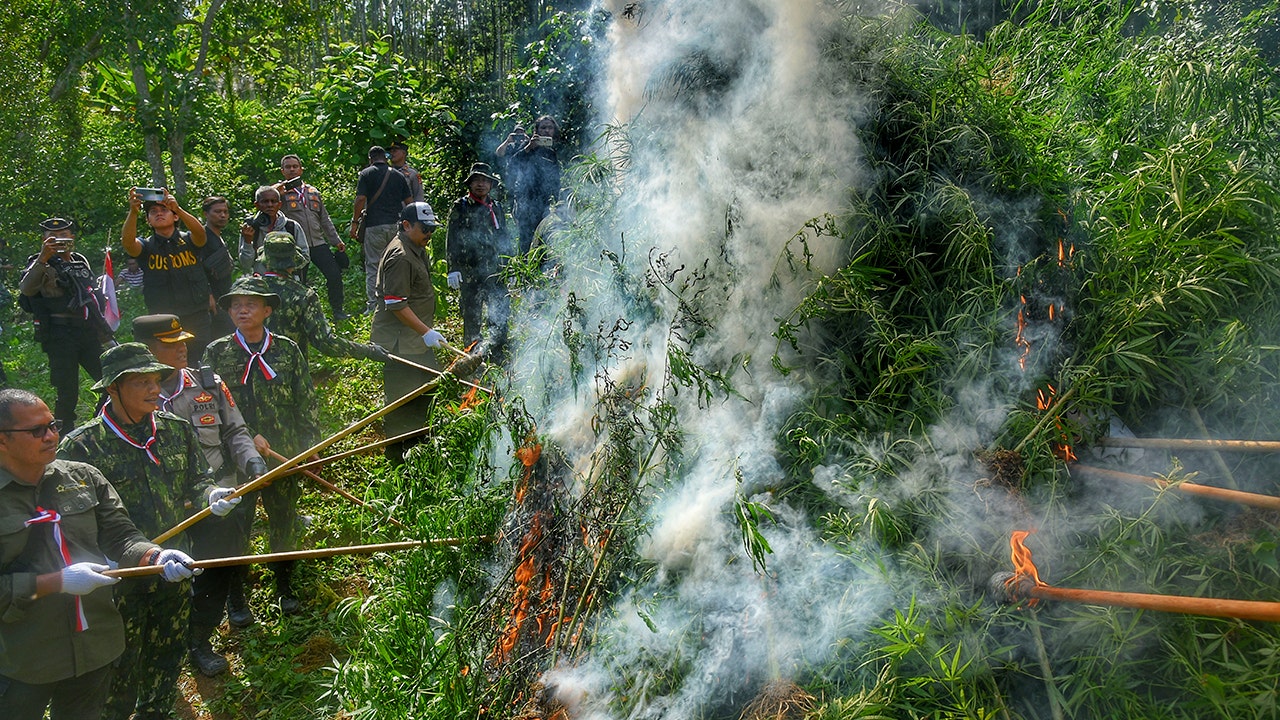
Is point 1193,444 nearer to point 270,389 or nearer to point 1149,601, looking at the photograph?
point 1149,601

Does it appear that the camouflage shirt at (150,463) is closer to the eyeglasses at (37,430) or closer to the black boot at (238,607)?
the eyeglasses at (37,430)

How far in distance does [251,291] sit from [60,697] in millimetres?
2394

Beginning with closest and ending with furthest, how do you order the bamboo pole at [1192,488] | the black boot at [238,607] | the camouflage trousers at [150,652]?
the bamboo pole at [1192,488]
the camouflage trousers at [150,652]
the black boot at [238,607]

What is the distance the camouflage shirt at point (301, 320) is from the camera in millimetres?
6070

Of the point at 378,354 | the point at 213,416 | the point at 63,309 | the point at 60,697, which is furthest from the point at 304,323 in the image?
the point at 60,697

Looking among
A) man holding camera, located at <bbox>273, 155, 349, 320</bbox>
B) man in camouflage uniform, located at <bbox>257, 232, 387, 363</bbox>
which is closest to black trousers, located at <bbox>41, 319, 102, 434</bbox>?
man in camouflage uniform, located at <bbox>257, 232, 387, 363</bbox>

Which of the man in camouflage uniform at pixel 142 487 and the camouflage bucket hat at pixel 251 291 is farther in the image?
the camouflage bucket hat at pixel 251 291

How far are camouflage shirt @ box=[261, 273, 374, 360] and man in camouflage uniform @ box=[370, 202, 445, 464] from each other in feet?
1.12

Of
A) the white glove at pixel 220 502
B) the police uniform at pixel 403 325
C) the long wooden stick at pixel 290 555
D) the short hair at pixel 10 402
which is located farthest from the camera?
the police uniform at pixel 403 325

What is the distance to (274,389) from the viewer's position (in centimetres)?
544

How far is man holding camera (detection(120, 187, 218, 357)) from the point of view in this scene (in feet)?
21.6

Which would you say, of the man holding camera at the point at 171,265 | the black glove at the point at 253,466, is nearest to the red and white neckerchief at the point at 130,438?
the black glove at the point at 253,466

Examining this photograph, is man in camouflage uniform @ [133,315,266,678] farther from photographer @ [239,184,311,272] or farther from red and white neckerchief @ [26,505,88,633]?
photographer @ [239,184,311,272]

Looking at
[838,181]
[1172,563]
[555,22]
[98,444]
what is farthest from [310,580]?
[555,22]
